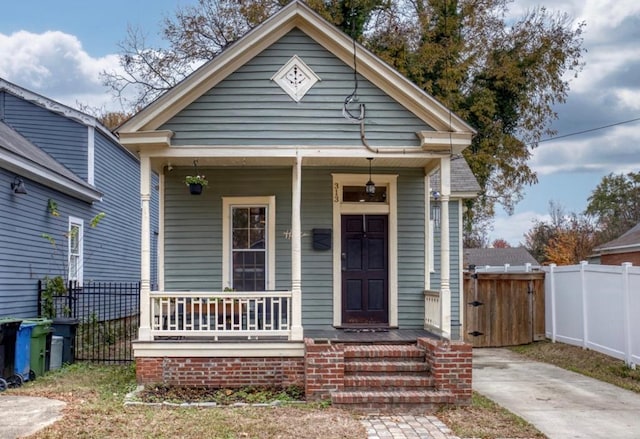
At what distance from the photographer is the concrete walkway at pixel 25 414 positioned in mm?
6078

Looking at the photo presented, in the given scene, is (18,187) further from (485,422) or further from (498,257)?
A: (498,257)

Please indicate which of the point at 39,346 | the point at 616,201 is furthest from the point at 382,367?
the point at 616,201

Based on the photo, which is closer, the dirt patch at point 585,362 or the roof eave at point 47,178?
the dirt patch at point 585,362

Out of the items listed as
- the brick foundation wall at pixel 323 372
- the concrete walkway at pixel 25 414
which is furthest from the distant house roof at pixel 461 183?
the concrete walkway at pixel 25 414

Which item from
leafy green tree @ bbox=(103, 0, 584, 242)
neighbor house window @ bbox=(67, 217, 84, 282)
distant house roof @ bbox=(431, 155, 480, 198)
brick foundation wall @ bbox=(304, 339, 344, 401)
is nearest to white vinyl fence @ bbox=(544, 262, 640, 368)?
distant house roof @ bbox=(431, 155, 480, 198)

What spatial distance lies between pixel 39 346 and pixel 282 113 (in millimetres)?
5050

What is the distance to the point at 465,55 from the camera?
2269cm

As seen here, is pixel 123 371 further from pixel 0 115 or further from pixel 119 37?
pixel 119 37

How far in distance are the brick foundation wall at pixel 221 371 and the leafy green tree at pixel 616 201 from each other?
4059 centimetres

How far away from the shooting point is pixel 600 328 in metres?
10.9

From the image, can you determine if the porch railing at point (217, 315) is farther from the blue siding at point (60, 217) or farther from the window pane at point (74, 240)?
the window pane at point (74, 240)

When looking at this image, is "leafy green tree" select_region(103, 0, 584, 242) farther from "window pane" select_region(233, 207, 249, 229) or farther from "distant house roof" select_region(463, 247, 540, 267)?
"distant house roof" select_region(463, 247, 540, 267)

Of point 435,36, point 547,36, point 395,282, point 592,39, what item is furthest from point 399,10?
point 395,282

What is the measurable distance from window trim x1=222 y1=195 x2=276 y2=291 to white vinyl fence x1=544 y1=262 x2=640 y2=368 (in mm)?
5565
